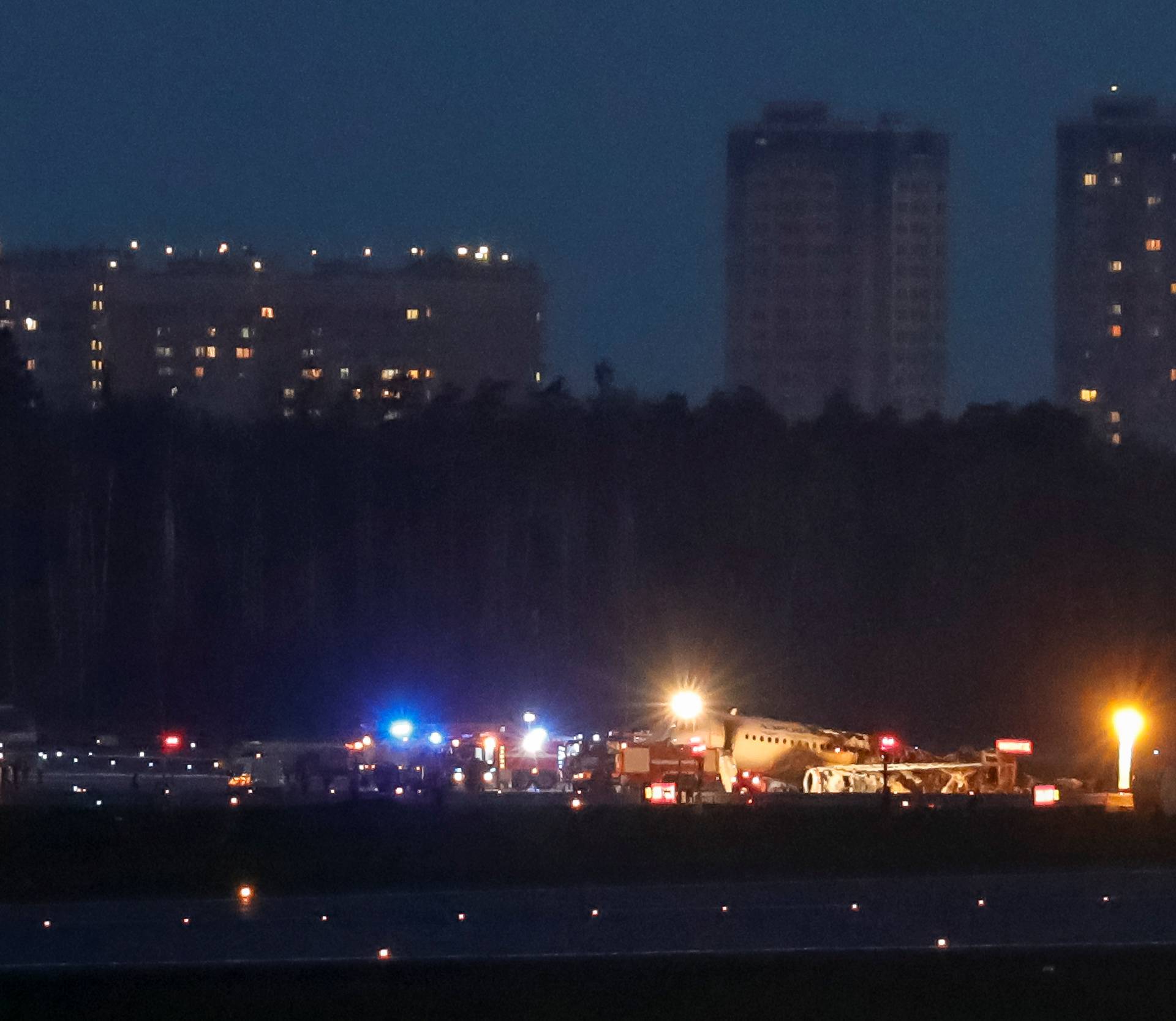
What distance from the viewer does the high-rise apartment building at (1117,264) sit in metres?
101

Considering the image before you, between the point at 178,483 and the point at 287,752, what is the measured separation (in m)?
19.1

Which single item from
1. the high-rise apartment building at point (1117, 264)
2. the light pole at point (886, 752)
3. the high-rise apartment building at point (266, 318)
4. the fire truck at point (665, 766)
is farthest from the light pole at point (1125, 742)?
the high-rise apartment building at point (1117, 264)

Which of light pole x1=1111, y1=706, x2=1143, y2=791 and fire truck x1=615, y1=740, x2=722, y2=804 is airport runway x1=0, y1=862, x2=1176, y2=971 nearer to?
fire truck x1=615, y1=740, x2=722, y2=804

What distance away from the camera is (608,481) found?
4631 centimetres

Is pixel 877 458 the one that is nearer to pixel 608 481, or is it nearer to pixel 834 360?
pixel 608 481

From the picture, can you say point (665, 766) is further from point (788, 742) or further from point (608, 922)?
point (608, 922)

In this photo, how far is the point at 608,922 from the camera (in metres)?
14.4

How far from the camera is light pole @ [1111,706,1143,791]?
955 inches

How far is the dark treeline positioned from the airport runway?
21705 millimetres

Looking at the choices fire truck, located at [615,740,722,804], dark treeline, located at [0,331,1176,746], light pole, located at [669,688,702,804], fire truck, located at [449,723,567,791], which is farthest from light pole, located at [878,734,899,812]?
dark treeline, located at [0,331,1176,746]

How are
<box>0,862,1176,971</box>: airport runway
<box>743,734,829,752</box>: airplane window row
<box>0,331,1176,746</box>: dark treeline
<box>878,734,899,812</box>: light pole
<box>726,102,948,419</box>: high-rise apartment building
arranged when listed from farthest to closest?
1. <box>726,102,948,419</box>: high-rise apartment building
2. <box>0,331,1176,746</box>: dark treeline
3. <box>743,734,829,752</box>: airplane window row
4. <box>878,734,899,812</box>: light pole
5. <box>0,862,1176,971</box>: airport runway

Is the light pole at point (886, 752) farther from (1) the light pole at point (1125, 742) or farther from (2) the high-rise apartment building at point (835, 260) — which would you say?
(2) the high-rise apartment building at point (835, 260)

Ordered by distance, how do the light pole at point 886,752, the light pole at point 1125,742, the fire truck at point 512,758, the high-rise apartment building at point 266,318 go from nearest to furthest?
the light pole at point 886,752
the light pole at point 1125,742
the fire truck at point 512,758
the high-rise apartment building at point 266,318

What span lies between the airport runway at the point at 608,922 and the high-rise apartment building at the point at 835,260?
8707 centimetres
